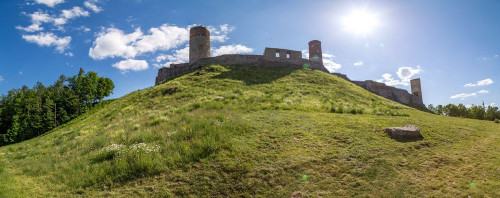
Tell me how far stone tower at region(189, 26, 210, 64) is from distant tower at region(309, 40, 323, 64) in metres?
17.7

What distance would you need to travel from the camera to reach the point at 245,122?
42.2ft

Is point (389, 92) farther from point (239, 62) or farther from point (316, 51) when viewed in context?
point (239, 62)

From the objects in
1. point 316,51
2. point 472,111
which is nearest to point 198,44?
point 316,51

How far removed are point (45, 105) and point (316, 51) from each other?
48272mm

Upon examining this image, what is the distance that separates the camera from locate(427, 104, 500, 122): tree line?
4371 cm

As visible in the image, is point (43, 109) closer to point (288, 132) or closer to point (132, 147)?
point (132, 147)

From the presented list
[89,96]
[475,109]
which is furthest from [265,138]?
[475,109]

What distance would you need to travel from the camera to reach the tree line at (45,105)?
4281 cm

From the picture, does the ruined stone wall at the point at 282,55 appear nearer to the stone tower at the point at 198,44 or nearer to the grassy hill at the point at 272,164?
the stone tower at the point at 198,44

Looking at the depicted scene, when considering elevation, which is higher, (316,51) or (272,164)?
(316,51)

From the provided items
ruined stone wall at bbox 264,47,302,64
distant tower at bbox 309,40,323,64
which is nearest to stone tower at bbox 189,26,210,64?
ruined stone wall at bbox 264,47,302,64

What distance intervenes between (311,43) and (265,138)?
3549cm

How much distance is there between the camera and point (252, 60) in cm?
3719

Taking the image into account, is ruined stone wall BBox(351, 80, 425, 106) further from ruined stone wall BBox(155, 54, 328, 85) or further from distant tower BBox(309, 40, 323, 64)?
ruined stone wall BBox(155, 54, 328, 85)
